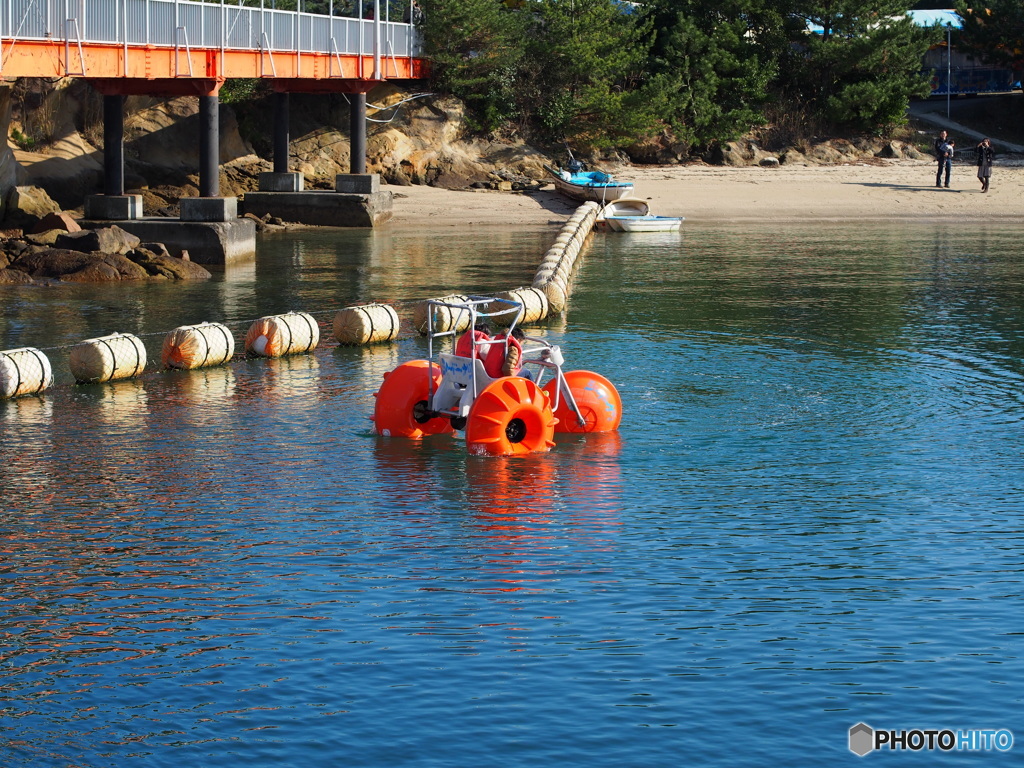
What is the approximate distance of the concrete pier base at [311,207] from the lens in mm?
45156

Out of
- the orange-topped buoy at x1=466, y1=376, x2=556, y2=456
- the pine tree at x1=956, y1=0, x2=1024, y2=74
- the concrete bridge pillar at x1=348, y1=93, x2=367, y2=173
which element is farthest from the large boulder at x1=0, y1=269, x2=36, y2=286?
the pine tree at x1=956, y1=0, x2=1024, y2=74

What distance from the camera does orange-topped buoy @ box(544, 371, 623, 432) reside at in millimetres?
17328

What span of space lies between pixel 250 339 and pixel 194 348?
61.7 inches

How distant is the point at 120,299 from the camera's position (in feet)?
94.9

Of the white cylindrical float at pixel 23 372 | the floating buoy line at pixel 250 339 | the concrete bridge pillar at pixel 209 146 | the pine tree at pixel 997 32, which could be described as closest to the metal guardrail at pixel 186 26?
the concrete bridge pillar at pixel 209 146

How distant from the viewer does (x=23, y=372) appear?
19750mm

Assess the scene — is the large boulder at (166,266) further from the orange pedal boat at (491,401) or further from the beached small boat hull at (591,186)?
the beached small boat hull at (591,186)

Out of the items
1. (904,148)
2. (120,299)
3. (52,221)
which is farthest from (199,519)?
(904,148)

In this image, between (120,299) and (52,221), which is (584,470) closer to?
(120,299)

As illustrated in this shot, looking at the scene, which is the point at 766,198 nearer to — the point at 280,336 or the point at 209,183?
the point at 209,183

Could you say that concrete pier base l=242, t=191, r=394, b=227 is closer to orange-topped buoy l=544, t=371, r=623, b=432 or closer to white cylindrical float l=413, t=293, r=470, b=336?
white cylindrical float l=413, t=293, r=470, b=336

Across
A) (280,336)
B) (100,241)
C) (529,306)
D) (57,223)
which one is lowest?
(280,336)

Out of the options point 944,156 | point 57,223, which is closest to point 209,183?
point 57,223

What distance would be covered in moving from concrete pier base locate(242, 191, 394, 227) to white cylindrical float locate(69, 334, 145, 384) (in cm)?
2433
